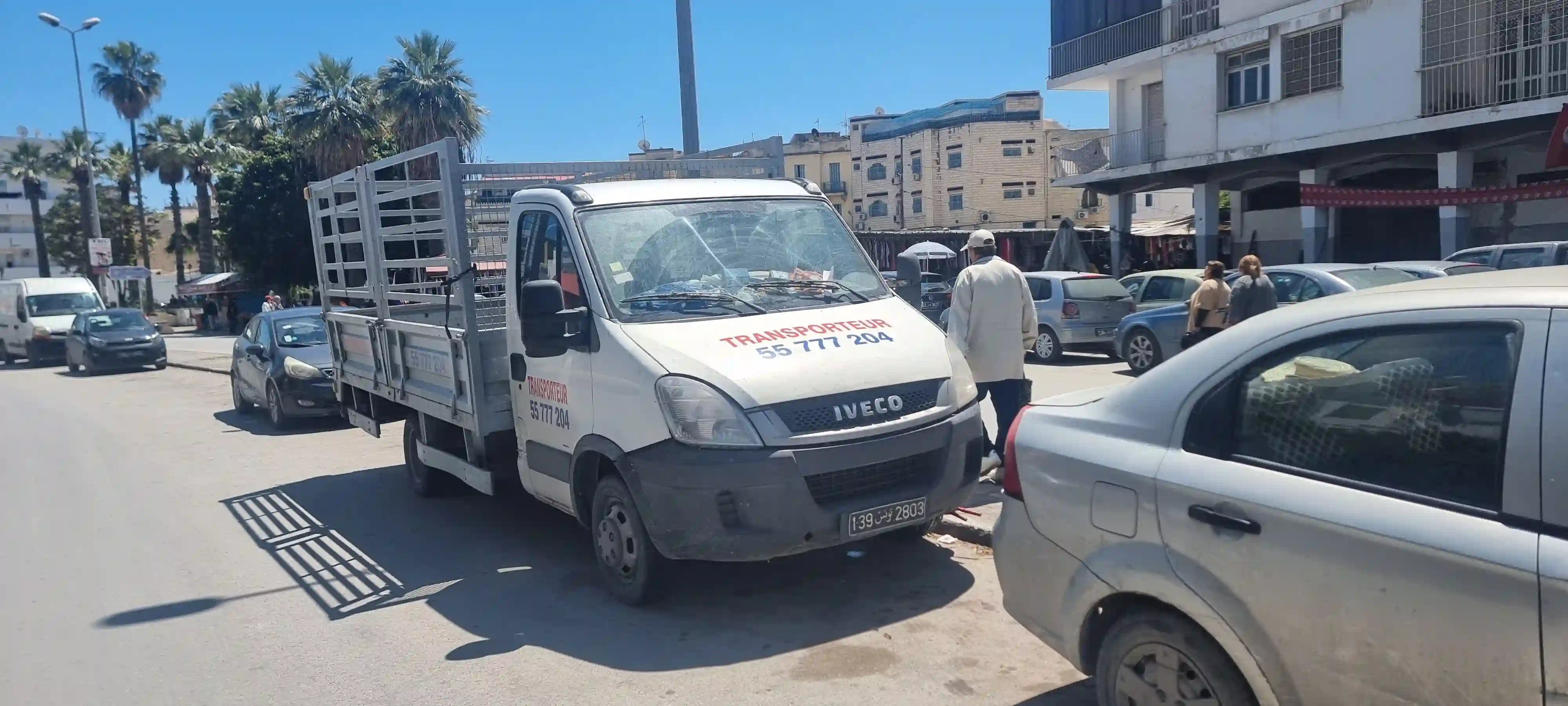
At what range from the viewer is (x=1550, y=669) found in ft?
7.64

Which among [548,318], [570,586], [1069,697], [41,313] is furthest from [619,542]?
[41,313]

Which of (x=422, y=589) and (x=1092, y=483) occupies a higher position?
(x=1092, y=483)

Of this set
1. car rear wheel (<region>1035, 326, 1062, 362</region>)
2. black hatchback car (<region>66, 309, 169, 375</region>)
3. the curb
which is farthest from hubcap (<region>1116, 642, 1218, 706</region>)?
black hatchback car (<region>66, 309, 169, 375</region>)

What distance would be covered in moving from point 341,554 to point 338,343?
10.4 ft

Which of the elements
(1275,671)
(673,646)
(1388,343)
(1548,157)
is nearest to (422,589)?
(673,646)

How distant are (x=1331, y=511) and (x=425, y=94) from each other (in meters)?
37.1

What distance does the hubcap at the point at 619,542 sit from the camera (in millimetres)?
5391

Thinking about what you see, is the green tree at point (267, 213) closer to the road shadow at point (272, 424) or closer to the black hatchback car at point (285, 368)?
the road shadow at point (272, 424)

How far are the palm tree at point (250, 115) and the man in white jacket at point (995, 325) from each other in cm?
4971

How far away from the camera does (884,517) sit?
16.8 ft

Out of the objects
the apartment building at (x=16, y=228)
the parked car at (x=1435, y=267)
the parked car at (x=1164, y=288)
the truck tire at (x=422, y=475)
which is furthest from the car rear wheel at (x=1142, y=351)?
the apartment building at (x=16, y=228)

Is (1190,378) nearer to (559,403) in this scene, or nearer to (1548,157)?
(559,403)

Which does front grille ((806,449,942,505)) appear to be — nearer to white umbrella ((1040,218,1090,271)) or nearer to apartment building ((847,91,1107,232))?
white umbrella ((1040,218,1090,271))

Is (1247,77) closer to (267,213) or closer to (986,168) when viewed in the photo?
(986,168)
